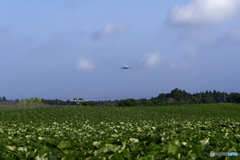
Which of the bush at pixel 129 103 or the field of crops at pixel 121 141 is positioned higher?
Result: the field of crops at pixel 121 141

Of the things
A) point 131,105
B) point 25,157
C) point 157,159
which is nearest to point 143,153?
point 157,159

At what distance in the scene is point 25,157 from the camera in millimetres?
3084

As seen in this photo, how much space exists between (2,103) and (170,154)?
46690mm

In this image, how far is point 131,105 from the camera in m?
56.0

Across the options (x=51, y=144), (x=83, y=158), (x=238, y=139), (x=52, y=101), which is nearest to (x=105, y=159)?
(x=83, y=158)

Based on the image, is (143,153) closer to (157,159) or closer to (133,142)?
(157,159)

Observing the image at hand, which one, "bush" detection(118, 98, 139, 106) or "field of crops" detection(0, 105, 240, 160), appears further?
"bush" detection(118, 98, 139, 106)

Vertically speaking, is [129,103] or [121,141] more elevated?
[121,141]

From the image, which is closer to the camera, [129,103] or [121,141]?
[121,141]

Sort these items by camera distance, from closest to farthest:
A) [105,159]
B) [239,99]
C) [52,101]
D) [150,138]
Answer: [105,159]
[150,138]
[52,101]
[239,99]

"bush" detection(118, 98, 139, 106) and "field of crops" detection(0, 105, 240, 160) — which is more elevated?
"field of crops" detection(0, 105, 240, 160)

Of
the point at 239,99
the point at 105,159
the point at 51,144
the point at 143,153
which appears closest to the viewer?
the point at 105,159

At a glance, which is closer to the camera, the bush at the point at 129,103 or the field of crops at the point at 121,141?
the field of crops at the point at 121,141

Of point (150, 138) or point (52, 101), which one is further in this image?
point (52, 101)
